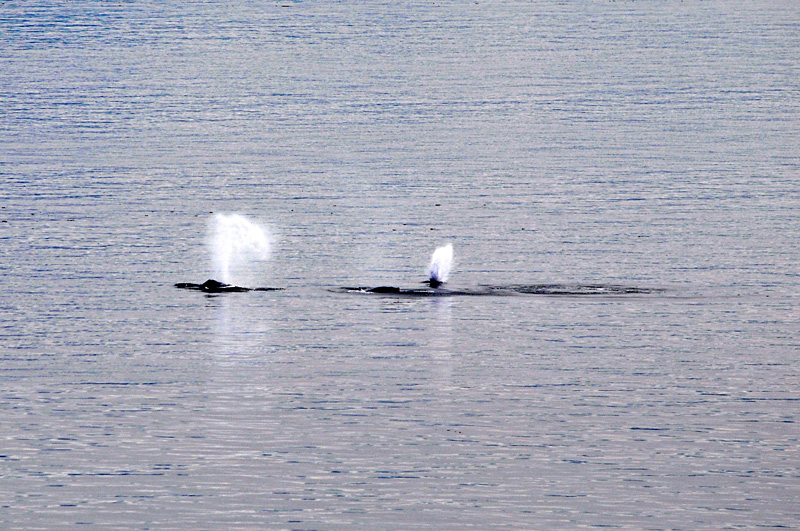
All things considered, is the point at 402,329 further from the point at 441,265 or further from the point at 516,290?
the point at 441,265

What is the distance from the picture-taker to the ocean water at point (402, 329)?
37.9 m

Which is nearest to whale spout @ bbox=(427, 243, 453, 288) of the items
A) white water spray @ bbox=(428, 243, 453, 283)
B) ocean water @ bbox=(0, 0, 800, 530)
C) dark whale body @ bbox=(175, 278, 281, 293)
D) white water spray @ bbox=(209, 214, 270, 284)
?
white water spray @ bbox=(428, 243, 453, 283)

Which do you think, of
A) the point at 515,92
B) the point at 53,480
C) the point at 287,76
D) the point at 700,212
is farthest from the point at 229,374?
the point at 287,76

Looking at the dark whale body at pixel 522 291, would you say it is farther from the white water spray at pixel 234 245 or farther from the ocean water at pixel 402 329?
the white water spray at pixel 234 245

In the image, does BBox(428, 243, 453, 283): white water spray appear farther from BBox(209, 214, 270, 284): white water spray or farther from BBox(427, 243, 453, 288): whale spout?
BBox(209, 214, 270, 284): white water spray

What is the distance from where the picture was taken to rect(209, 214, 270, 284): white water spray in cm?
7369

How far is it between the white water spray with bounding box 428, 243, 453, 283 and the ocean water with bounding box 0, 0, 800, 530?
3.01 ft

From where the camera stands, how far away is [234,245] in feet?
258

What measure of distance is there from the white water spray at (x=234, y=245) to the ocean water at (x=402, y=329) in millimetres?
983

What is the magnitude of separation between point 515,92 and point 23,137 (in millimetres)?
53344

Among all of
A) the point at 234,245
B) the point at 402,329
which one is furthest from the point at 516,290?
the point at 234,245

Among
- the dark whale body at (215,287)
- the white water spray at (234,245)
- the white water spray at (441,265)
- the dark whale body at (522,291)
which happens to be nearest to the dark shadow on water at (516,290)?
the dark whale body at (522,291)

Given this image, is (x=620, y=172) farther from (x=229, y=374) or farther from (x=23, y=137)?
(x=229, y=374)

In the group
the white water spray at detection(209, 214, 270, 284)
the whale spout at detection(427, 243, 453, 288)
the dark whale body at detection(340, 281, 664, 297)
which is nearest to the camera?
the dark whale body at detection(340, 281, 664, 297)
